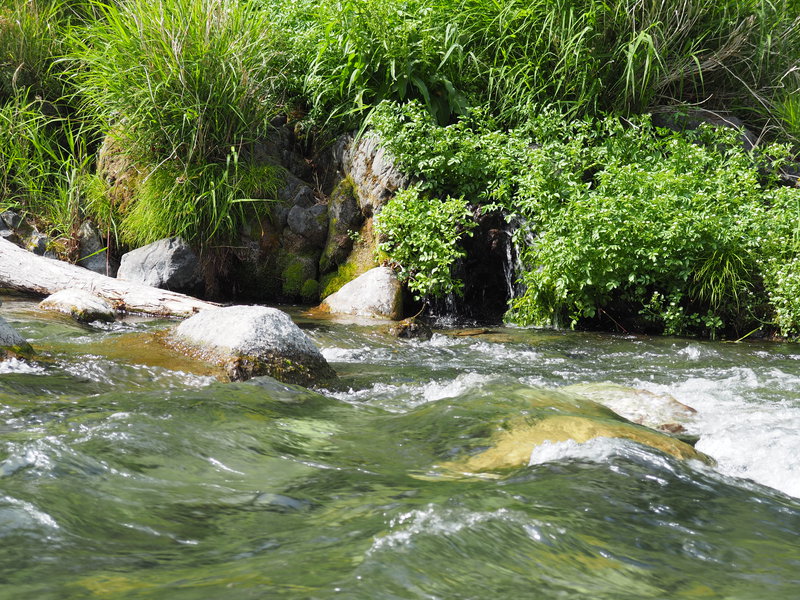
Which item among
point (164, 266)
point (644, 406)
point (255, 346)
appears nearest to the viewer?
point (644, 406)

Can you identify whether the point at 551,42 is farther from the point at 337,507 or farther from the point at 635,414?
the point at 337,507

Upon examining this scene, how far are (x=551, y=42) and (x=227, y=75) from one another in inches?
143

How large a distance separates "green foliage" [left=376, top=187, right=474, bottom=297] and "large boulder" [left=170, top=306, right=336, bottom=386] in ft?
8.96

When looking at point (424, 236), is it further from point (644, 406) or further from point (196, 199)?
point (644, 406)

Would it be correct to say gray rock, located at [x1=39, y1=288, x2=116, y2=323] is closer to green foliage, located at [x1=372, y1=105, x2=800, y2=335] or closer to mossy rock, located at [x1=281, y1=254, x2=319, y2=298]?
mossy rock, located at [x1=281, y1=254, x2=319, y2=298]

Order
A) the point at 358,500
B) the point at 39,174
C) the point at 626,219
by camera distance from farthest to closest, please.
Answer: the point at 39,174 < the point at 626,219 < the point at 358,500

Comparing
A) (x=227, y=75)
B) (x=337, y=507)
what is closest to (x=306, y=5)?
(x=227, y=75)

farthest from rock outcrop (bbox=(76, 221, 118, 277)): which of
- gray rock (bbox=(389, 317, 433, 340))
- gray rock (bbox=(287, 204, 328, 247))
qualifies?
gray rock (bbox=(389, 317, 433, 340))

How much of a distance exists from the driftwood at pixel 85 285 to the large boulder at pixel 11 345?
249cm

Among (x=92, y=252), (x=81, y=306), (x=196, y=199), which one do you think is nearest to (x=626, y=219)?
(x=196, y=199)

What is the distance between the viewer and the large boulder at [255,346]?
157 inches

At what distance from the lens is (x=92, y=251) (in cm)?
845

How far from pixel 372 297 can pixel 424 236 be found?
87 cm

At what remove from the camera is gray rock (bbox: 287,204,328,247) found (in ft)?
27.1
